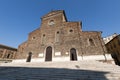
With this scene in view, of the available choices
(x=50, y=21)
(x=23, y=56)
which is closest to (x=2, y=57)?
(x=23, y=56)

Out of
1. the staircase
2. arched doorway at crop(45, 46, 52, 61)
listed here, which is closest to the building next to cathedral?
arched doorway at crop(45, 46, 52, 61)

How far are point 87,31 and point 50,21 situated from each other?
8.02m

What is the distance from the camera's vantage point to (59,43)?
16250 mm

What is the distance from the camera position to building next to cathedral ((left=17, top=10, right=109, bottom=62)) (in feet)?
47.2

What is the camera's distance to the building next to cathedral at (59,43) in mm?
14383

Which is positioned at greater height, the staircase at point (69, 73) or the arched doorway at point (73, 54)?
the arched doorway at point (73, 54)

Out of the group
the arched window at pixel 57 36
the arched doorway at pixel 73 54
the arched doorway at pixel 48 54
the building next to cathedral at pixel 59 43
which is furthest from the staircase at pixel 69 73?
the arched window at pixel 57 36

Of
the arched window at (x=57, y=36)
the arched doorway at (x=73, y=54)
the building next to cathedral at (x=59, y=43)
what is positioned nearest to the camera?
the building next to cathedral at (x=59, y=43)

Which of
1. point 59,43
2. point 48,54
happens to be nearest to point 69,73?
point 59,43

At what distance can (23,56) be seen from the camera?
57.6 feet

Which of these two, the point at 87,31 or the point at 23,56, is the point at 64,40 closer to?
the point at 87,31

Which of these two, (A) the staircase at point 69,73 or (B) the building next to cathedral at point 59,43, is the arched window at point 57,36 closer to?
(B) the building next to cathedral at point 59,43

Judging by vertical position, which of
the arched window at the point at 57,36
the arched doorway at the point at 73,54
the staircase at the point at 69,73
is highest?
the arched window at the point at 57,36

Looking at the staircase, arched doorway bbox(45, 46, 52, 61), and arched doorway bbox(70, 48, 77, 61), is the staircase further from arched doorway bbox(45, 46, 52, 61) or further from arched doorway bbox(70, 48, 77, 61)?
arched doorway bbox(45, 46, 52, 61)
